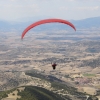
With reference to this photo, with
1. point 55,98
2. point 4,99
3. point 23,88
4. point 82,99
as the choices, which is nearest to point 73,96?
point 82,99

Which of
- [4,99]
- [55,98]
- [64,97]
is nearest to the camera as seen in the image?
[4,99]

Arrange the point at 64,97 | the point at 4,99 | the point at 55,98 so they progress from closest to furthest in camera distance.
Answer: the point at 4,99
the point at 55,98
the point at 64,97

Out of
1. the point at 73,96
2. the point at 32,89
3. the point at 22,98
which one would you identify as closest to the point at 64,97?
the point at 73,96

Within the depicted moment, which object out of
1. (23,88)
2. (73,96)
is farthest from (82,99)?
(23,88)

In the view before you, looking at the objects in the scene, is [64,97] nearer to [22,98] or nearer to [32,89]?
[32,89]

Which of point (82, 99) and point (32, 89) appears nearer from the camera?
point (32, 89)

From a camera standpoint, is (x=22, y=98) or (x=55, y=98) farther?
(x=55, y=98)

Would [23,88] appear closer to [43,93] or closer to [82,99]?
[43,93]

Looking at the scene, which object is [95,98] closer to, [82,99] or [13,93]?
[82,99]
